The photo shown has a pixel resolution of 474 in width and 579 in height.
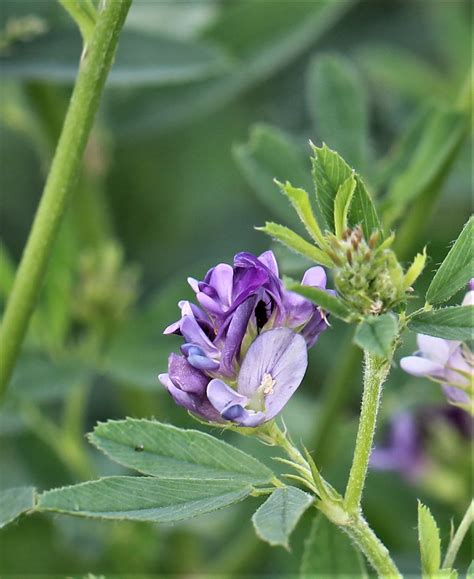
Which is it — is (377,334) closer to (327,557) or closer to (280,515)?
(280,515)

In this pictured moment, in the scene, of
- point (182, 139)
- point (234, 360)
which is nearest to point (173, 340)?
point (234, 360)

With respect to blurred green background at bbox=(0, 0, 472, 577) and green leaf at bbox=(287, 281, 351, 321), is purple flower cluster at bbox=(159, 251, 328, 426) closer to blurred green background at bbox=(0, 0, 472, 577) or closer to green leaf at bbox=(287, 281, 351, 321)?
green leaf at bbox=(287, 281, 351, 321)

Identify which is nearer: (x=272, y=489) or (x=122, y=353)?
(x=272, y=489)

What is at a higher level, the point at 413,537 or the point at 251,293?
the point at 251,293

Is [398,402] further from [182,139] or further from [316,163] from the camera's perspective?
[182,139]

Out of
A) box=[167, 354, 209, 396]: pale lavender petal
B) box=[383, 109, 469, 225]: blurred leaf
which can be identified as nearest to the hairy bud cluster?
box=[167, 354, 209, 396]: pale lavender petal

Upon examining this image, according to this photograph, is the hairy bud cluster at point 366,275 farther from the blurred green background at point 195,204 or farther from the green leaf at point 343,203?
the blurred green background at point 195,204
